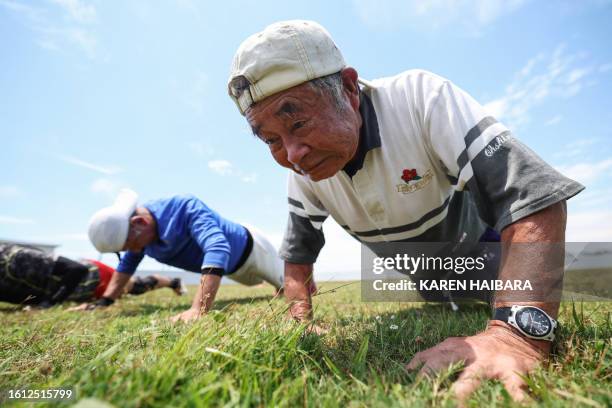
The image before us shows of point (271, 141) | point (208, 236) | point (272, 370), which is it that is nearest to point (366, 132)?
point (271, 141)

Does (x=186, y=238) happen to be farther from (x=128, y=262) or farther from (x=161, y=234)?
(x=128, y=262)

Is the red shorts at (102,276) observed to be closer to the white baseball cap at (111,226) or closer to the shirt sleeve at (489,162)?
the white baseball cap at (111,226)

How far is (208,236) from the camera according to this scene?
3568 mm

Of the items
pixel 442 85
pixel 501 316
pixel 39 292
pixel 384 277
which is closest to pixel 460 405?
pixel 501 316

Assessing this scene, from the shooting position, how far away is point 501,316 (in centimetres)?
120

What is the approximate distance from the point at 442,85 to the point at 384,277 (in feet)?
5.37

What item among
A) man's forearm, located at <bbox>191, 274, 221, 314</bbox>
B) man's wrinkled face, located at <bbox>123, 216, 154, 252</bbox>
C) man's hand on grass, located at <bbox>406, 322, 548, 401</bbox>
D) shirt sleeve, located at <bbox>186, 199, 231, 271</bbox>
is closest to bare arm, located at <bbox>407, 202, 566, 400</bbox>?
man's hand on grass, located at <bbox>406, 322, 548, 401</bbox>

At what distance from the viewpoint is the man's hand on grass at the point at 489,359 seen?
0.91m

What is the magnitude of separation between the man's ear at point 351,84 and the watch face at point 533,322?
119 cm

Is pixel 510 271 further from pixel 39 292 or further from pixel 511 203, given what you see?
pixel 39 292

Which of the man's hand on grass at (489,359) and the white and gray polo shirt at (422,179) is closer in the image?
the man's hand on grass at (489,359)

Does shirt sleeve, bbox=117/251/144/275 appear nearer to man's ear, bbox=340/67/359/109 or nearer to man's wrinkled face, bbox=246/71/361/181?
man's wrinkled face, bbox=246/71/361/181

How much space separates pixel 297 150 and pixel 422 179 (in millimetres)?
744

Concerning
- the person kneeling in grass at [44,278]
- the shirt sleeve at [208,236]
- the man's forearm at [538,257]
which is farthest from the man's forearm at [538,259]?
the person kneeling in grass at [44,278]
